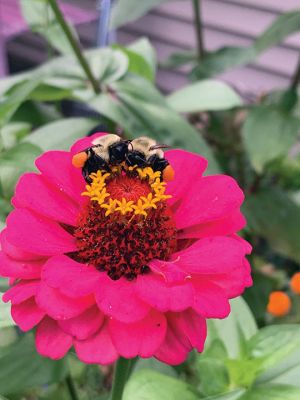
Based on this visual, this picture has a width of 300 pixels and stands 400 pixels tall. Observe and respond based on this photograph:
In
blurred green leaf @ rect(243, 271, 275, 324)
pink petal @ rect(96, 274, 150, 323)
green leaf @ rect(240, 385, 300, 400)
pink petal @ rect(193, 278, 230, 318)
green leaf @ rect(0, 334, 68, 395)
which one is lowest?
blurred green leaf @ rect(243, 271, 275, 324)

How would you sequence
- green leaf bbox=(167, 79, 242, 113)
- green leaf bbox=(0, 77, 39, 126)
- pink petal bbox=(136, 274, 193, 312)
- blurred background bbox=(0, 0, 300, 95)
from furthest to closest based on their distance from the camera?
blurred background bbox=(0, 0, 300, 95), green leaf bbox=(167, 79, 242, 113), green leaf bbox=(0, 77, 39, 126), pink petal bbox=(136, 274, 193, 312)

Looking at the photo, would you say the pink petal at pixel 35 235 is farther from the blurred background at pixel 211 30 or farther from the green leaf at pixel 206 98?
the blurred background at pixel 211 30

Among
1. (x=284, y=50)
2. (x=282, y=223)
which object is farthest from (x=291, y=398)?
(x=284, y=50)

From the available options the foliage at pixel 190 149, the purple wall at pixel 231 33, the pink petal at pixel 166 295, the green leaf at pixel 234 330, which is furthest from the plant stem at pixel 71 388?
the purple wall at pixel 231 33

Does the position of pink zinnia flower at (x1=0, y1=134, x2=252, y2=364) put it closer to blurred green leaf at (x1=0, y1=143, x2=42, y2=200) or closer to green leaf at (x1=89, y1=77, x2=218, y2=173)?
blurred green leaf at (x1=0, y1=143, x2=42, y2=200)

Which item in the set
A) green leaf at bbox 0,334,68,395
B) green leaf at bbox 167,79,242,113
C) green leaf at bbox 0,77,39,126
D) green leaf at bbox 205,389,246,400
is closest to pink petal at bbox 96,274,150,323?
green leaf at bbox 205,389,246,400

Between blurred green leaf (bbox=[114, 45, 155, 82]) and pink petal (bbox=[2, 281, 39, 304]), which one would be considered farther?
blurred green leaf (bbox=[114, 45, 155, 82])
